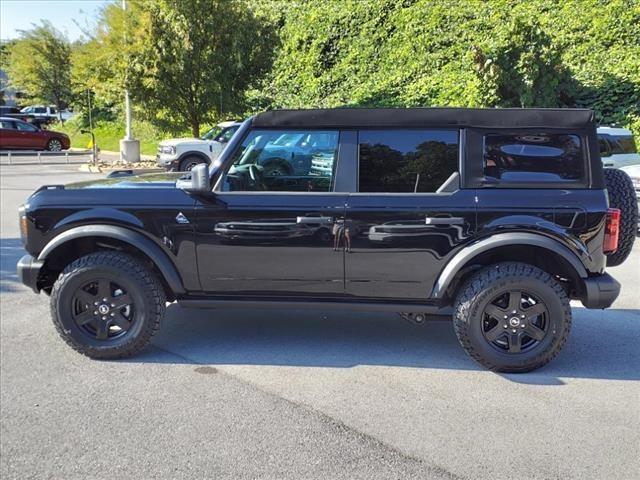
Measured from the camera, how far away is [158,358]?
4355mm

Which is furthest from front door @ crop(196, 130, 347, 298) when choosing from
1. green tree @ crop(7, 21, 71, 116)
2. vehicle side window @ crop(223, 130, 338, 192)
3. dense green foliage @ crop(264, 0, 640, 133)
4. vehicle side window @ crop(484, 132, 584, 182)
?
green tree @ crop(7, 21, 71, 116)

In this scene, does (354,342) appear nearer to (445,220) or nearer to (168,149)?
(445,220)

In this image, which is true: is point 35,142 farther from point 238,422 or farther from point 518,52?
point 238,422

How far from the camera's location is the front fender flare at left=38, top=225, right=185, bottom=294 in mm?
4145

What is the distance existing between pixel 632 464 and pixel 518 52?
1334 centimetres

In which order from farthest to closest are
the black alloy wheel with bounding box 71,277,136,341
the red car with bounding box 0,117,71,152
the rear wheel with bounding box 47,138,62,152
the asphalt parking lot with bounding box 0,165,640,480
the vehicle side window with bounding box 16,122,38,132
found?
the rear wheel with bounding box 47,138,62,152, the vehicle side window with bounding box 16,122,38,132, the red car with bounding box 0,117,71,152, the black alloy wheel with bounding box 71,277,136,341, the asphalt parking lot with bounding box 0,165,640,480

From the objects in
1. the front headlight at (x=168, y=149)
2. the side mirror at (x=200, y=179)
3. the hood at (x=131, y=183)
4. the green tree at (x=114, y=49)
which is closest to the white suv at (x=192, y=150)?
the front headlight at (x=168, y=149)

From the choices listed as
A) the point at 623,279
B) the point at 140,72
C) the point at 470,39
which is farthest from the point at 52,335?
the point at 470,39

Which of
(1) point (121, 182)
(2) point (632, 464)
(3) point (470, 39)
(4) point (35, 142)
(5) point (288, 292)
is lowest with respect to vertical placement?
(2) point (632, 464)

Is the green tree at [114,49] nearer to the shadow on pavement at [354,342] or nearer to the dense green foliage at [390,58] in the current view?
the dense green foliage at [390,58]

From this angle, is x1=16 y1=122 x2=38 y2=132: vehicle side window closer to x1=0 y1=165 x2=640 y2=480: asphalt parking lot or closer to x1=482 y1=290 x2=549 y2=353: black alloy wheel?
x1=0 y1=165 x2=640 y2=480: asphalt parking lot

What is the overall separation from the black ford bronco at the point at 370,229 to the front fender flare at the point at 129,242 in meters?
0.01

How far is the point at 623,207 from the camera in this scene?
4.30m

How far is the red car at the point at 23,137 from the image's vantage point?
24.8 metres
